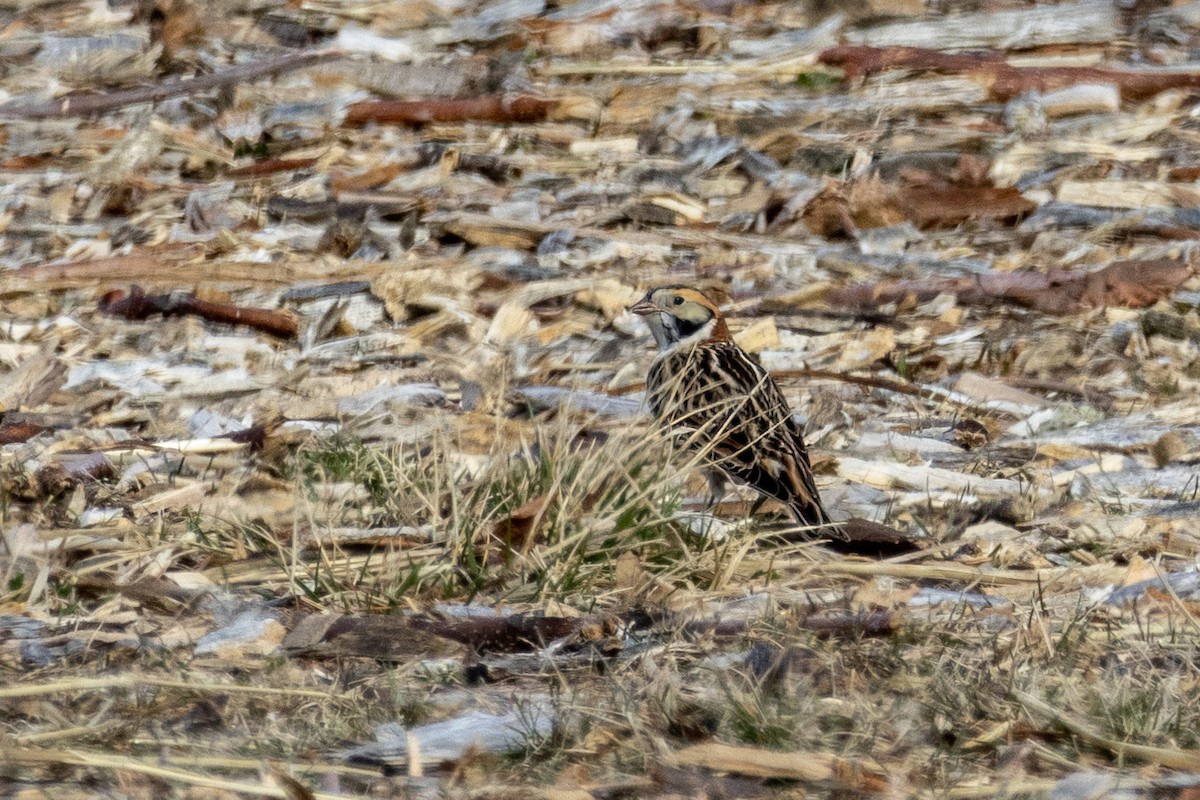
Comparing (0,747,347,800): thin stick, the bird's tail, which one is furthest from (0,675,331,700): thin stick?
the bird's tail

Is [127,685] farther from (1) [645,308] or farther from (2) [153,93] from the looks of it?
(2) [153,93]

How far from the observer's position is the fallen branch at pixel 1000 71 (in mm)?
8679

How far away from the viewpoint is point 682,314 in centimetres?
643

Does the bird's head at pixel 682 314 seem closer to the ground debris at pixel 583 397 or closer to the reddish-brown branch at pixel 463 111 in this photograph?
the ground debris at pixel 583 397

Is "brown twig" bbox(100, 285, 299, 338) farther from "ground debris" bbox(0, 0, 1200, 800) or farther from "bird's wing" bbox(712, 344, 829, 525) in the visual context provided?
"bird's wing" bbox(712, 344, 829, 525)

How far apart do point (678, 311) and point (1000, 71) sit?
3.10 meters

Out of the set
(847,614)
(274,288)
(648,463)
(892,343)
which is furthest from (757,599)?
(274,288)

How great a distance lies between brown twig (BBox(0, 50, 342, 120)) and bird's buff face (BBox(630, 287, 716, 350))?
342cm

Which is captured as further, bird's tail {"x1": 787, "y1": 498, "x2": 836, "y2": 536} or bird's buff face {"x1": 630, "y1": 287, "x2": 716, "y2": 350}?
bird's buff face {"x1": 630, "y1": 287, "x2": 716, "y2": 350}

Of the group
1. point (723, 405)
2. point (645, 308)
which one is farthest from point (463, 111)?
point (723, 405)

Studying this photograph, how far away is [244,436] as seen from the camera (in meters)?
5.89

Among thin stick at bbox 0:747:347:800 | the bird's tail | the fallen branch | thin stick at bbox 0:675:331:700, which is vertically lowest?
the bird's tail

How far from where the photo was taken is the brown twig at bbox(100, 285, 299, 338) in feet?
23.5

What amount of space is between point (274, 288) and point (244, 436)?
1.70 m
